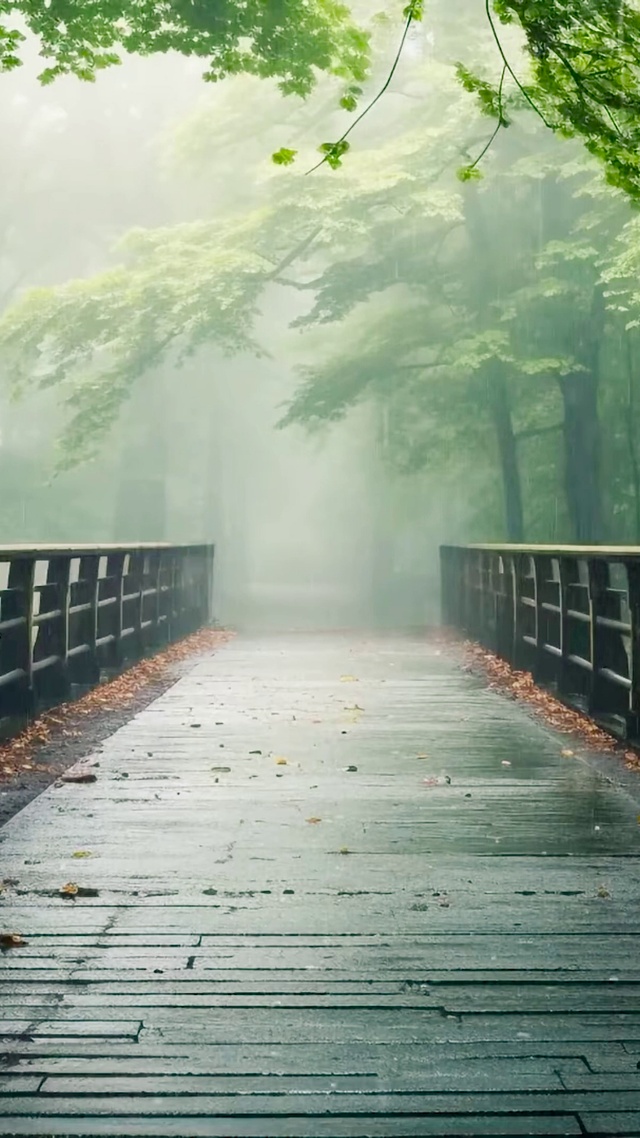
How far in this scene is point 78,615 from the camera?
11.1 m

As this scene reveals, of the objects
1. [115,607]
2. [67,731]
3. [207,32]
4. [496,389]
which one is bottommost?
[67,731]

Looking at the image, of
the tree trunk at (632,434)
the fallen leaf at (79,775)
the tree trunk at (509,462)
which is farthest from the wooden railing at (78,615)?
the tree trunk at (632,434)

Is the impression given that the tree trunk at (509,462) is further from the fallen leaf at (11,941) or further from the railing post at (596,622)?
the fallen leaf at (11,941)

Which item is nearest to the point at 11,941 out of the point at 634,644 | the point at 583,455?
the point at 634,644

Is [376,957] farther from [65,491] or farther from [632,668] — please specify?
[65,491]

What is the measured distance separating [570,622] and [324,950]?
6744 mm

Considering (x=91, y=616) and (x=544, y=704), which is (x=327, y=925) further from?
(x=91, y=616)

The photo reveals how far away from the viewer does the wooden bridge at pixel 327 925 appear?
10.1 feet

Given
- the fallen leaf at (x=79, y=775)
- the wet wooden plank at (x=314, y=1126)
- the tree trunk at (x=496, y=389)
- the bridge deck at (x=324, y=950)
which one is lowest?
the wet wooden plank at (x=314, y=1126)

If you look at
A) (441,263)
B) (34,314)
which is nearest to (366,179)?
(441,263)

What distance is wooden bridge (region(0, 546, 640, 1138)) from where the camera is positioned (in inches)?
121

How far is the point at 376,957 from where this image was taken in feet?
13.4

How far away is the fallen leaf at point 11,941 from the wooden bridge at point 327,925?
0.4 inches

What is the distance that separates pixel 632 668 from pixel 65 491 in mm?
33278
